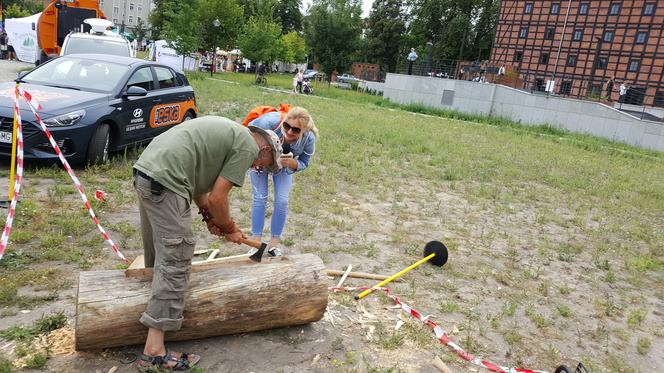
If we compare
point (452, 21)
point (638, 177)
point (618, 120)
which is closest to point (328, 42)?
point (452, 21)

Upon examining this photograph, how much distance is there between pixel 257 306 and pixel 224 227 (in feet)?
2.23

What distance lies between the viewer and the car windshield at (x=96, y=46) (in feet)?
39.3

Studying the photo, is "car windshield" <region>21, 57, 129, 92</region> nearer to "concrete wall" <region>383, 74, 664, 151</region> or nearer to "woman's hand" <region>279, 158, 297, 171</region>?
"woman's hand" <region>279, 158, 297, 171</region>

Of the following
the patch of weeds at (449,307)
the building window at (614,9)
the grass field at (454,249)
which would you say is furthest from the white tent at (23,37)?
the building window at (614,9)

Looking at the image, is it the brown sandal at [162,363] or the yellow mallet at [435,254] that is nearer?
the brown sandal at [162,363]

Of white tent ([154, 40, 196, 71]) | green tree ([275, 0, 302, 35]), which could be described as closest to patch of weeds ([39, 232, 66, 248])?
white tent ([154, 40, 196, 71])

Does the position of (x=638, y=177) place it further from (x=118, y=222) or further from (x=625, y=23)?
(x=625, y=23)

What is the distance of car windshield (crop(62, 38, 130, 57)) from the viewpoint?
39.3 feet

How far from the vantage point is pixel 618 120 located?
22.4m

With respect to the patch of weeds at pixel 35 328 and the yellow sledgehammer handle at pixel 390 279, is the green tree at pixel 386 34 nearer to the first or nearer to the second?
the yellow sledgehammer handle at pixel 390 279

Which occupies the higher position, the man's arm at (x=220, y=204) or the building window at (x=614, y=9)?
the building window at (x=614, y=9)

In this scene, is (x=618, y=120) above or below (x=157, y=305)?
above

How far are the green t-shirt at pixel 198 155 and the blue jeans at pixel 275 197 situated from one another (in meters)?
1.68

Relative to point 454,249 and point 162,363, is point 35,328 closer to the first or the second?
point 162,363
